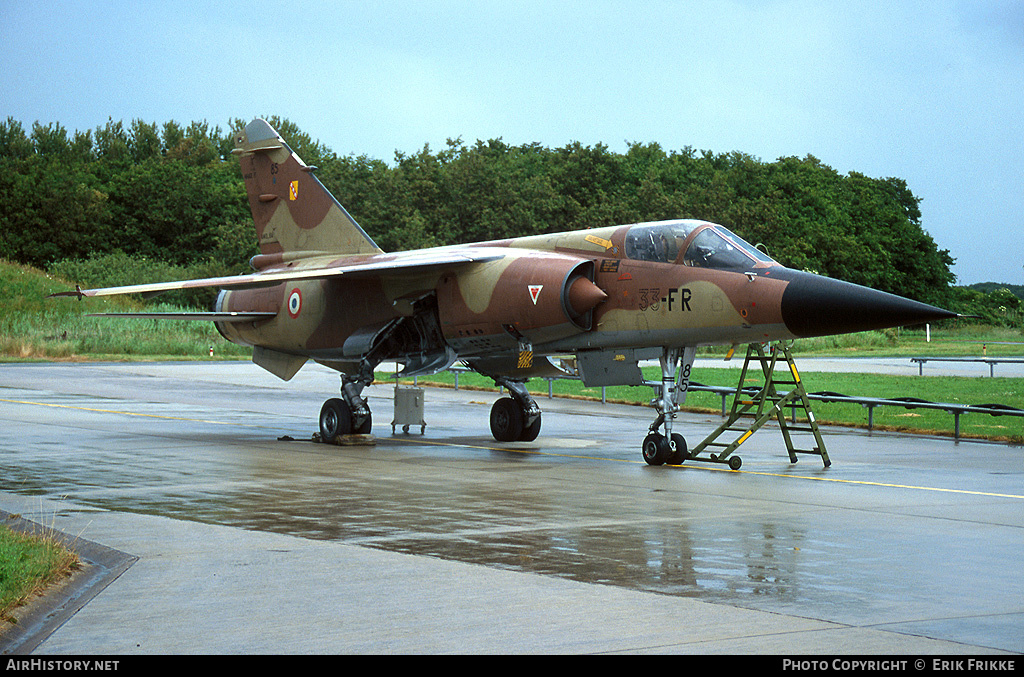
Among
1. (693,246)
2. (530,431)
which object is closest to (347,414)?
(530,431)

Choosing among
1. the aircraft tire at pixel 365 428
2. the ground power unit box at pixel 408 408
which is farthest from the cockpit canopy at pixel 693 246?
the ground power unit box at pixel 408 408

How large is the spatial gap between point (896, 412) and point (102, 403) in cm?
1643

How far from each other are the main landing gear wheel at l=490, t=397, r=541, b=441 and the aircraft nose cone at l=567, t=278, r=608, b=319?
3234 millimetres

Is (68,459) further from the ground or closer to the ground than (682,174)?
closer to the ground

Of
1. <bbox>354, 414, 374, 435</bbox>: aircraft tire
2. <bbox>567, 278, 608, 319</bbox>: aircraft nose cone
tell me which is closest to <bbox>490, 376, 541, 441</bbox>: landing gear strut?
<bbox>354, 414, 374, 435</bbox>: aircraft tire

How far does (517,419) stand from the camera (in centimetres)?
1766

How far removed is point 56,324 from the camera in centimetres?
4966

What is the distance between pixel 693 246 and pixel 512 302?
8.62 feet

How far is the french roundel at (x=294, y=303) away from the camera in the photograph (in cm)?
1862

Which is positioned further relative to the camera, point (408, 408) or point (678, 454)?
point (408, 408)

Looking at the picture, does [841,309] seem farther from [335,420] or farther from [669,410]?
[335,420]

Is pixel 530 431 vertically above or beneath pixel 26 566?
above
